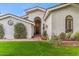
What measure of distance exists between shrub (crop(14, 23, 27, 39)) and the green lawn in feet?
0.26

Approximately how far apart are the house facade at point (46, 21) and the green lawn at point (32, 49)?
0.10 m

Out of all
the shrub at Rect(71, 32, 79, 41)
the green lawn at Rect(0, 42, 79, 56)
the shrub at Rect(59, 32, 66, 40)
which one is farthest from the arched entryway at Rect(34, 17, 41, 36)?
the shrub at Rect(71, 32, 79, 41)

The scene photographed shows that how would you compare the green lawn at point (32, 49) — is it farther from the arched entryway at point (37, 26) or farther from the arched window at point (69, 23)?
the arched window at point (69, 23)

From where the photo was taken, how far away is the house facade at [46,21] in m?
4.78

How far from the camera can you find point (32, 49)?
4.77 metres

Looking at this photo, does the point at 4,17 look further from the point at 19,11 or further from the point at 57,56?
the point at 57,56

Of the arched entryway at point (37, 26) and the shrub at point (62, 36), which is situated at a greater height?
the arched entryway at point (37, 26)

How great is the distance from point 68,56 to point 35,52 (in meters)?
0.37

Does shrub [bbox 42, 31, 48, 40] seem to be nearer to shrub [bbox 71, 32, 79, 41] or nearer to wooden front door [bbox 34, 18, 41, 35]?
wooden front door [bbox 34, 18, 41, 35]

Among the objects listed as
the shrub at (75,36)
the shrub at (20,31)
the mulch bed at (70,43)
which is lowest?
the mulch bed at (70,43)

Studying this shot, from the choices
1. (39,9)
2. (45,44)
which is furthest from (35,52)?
(39,9)

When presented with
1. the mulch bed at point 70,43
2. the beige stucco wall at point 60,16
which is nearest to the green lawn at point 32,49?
the mulch bed at point 70,43

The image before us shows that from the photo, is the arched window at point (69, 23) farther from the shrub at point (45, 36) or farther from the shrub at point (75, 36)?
the shrub at point (45, 36)

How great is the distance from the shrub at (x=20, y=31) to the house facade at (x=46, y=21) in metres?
0.03
